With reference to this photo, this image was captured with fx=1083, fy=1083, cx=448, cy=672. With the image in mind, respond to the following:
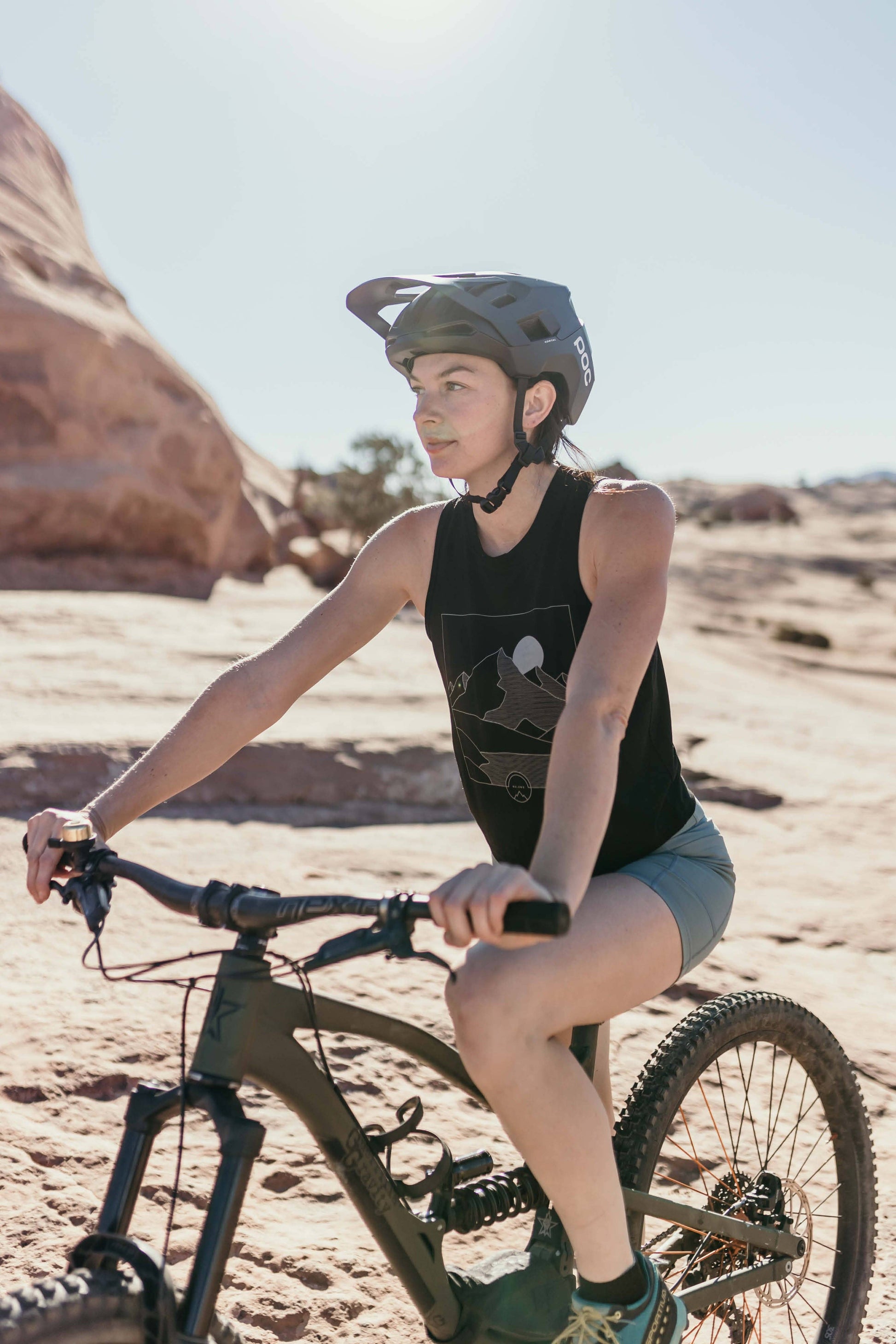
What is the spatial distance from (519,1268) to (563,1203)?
0.48 m

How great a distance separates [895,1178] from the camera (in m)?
3.30

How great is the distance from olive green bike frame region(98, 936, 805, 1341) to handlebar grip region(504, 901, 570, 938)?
423mm

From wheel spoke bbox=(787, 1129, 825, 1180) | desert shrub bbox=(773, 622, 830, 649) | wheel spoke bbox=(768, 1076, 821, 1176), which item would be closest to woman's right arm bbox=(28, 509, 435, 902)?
wheel spoke bbox=(768, 1076, 821, 1176)

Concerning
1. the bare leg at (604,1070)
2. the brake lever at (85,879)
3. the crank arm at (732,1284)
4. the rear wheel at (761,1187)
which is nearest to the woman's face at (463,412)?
the brake lever at (85,879)

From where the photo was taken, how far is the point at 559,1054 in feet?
5.68

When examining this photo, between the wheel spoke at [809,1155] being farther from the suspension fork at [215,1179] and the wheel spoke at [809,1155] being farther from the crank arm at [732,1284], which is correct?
the suspension fork at [215,1179]

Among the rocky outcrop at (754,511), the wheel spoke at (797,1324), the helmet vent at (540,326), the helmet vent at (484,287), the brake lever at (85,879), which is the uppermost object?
the rocky outcrop at (754,511)

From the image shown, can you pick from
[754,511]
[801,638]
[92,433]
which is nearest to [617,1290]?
[92,433]

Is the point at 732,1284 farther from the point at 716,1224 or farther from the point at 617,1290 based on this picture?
the point at 617,1290

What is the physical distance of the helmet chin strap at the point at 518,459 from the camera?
2.17m

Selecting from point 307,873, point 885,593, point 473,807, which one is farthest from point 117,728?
point 885,593

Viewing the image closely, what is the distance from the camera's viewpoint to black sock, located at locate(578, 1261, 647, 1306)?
185cm

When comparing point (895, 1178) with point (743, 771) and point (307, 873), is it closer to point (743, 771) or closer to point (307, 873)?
point (307, 873)

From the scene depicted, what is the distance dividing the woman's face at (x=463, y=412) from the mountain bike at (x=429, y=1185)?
3.31 feet
